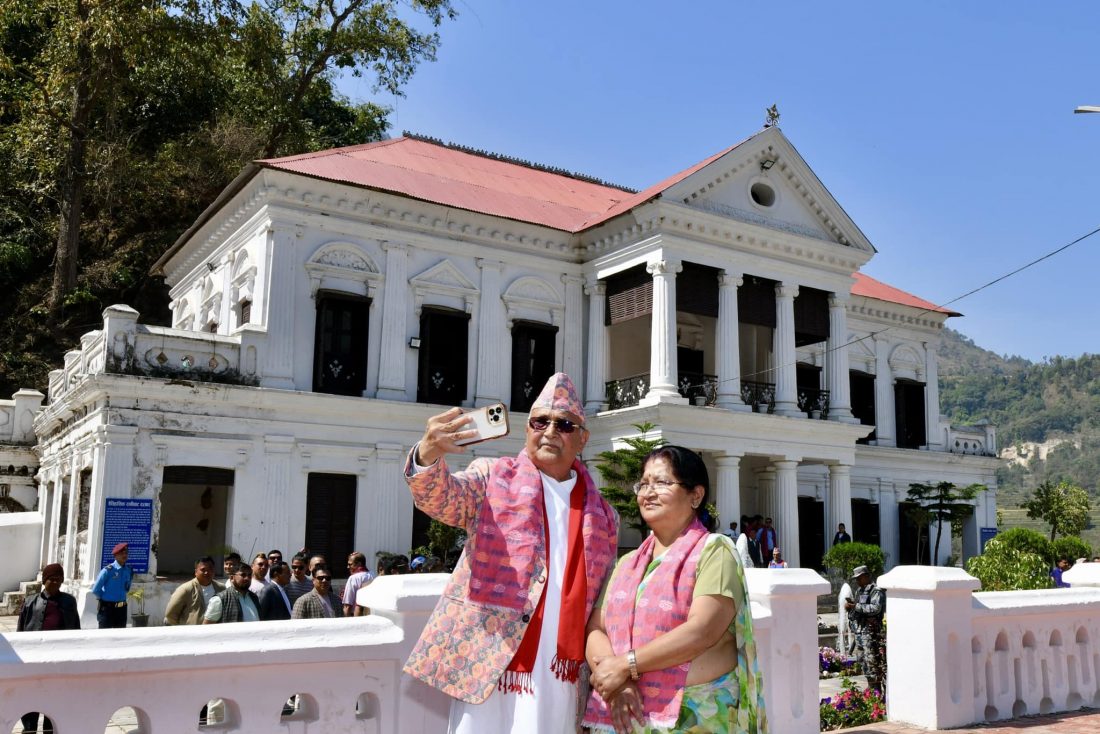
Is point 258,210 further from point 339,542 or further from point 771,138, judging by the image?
point 771,138

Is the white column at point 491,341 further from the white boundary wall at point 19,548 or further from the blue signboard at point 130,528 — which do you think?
the white boundary wall at point 19,548

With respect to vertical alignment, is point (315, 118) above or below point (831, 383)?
above

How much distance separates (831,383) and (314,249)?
11789mm

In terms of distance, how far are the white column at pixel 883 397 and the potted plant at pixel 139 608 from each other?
18.1 m

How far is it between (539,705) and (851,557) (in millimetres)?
17647

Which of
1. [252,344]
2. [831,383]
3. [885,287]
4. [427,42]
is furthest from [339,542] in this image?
[427,42]

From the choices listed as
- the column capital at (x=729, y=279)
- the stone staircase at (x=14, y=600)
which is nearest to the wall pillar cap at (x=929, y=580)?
the column capital at (x=729, y=279)

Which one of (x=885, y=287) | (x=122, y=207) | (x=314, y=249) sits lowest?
(x=314, y=249)

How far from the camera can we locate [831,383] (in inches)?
878

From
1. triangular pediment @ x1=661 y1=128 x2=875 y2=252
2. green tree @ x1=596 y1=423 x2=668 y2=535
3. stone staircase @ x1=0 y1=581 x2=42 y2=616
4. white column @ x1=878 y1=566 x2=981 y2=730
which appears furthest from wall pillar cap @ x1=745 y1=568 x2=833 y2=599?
stone staircase @ x1=0 y1=581 x2=42 y2=616

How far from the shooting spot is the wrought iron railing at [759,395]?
21.0 m

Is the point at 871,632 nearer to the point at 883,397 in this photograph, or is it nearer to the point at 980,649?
the point at 980,649

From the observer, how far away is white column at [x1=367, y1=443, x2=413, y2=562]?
18.1 m

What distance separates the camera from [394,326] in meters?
18.9
